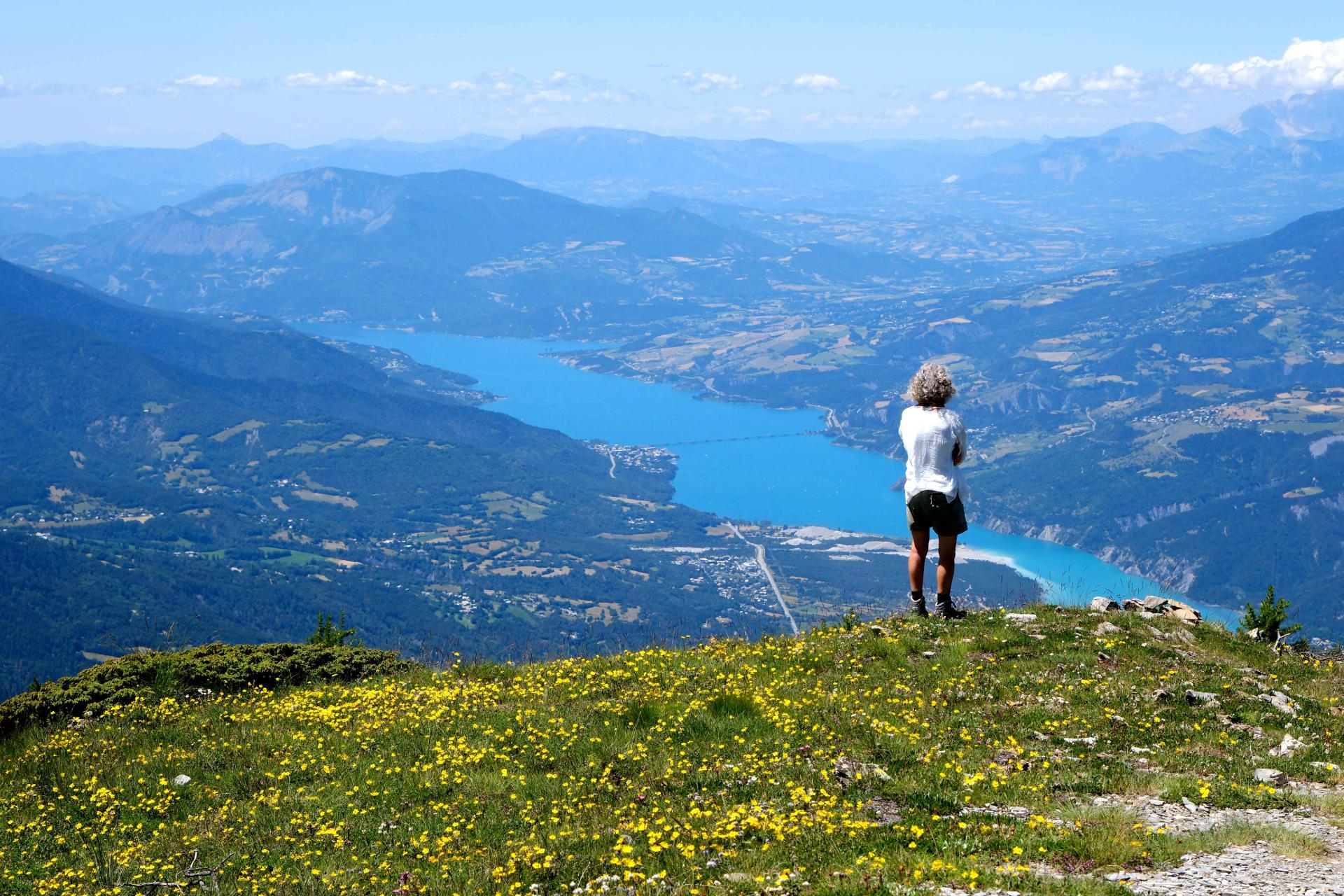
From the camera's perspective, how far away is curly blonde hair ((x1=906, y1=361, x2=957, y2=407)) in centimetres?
1487

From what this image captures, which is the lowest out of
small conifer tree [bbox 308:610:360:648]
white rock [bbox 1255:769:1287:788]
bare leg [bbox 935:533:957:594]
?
small conifer tree [bbox 308:610:360:648]

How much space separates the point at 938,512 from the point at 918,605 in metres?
2.61

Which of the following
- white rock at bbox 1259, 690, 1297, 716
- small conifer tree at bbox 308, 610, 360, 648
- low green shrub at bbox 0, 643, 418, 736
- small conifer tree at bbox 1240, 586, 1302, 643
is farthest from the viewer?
small conifer tree at bbox 308, 610, 360, 648

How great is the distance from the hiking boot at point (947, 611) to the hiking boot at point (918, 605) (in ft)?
0.64

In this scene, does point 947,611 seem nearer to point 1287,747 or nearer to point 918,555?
point 918,555

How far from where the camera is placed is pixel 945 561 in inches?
621

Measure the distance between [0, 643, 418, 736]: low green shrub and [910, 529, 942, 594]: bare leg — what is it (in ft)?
25.9

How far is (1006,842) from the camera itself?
8977 millimetres

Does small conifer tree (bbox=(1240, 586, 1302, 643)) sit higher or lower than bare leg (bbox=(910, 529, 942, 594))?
lower

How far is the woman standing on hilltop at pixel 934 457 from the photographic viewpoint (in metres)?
14.8

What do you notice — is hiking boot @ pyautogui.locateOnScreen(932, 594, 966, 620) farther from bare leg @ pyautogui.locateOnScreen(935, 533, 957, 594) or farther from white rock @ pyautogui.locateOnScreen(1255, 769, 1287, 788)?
white rock @ pyautogui.locateOnScreen(1255, 769, 1287, 788)

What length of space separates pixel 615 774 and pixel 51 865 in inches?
221

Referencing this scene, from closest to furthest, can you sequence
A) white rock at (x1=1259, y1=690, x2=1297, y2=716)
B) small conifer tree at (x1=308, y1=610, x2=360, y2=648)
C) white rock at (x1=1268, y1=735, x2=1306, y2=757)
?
white rock at (x1=1268, y1=735, x2=1306, y2=757) < white rock at (x1=1259, y1=690, x2=1297, y2=716) < small conifer tree at (x1=308, y1=610, x2=360, y2=648)

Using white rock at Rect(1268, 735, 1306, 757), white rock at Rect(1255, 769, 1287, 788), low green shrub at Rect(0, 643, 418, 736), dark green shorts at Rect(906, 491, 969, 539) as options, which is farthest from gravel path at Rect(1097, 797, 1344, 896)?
low green shrub at Rect(0, 643, 418, 736)
